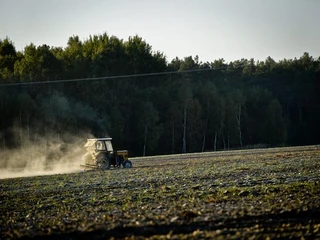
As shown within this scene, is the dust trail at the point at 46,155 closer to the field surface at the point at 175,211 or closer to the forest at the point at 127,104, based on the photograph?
the forest at the point at 127,104

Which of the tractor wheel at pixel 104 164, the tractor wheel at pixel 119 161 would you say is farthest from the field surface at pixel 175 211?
the tractor wheel at pixel 119 161

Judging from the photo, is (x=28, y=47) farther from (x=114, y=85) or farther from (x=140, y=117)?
(x=140, y=117)

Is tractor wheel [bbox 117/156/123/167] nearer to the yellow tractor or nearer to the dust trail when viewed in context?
the yellow tractor

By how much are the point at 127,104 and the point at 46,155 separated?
26.3m

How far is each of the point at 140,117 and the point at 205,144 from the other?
2394 cm

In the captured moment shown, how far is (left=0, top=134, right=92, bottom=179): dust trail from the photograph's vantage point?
50.5 meters

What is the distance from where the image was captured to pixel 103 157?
130 feet

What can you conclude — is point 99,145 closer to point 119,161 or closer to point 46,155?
point 119,161

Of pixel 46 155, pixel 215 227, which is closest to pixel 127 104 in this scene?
pixel 46 155

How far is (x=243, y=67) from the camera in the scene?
153m

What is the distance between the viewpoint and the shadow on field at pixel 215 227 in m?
12.0

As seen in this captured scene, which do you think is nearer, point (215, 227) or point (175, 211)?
point (215, 227)

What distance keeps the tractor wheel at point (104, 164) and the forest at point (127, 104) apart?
40.0 feet

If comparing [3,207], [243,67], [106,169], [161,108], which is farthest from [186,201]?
[243,67]
